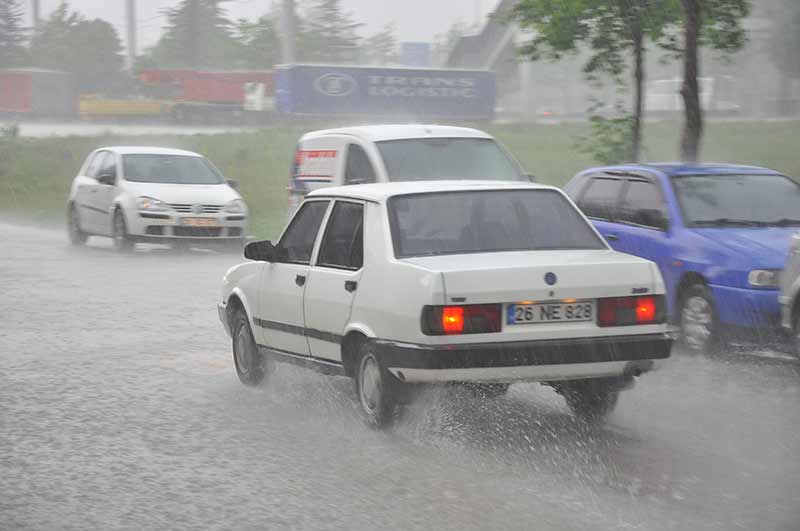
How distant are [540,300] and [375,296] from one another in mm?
916

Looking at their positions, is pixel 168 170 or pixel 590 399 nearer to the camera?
pixel 590 399

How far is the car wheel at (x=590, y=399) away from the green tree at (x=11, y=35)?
10771 centimetres

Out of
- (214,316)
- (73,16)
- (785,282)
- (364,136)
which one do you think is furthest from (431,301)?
(73,16)

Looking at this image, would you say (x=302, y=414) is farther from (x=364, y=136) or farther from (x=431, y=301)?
(x=364, y=136)

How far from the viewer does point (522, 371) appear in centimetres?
722

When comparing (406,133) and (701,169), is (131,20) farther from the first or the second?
(701,169)

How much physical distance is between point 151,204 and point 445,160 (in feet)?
22.2

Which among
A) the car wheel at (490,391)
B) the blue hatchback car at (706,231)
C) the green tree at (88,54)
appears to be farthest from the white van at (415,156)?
the green tree at (88,54)

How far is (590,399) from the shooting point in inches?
318

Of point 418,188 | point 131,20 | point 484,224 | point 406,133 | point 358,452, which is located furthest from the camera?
point 131,20

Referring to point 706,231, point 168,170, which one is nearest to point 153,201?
point 168,170

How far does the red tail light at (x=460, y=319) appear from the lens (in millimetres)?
7094

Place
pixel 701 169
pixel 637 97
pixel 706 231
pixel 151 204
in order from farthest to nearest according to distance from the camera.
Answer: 1. pixel 151 204
2. pixel 637 97
3. pixel 701 169
4. pixel 706 231

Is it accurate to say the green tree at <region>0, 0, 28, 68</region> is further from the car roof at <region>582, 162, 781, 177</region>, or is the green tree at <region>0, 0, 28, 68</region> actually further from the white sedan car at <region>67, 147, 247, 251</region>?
the car roof at <region>582, 162, 781, 177</region>
